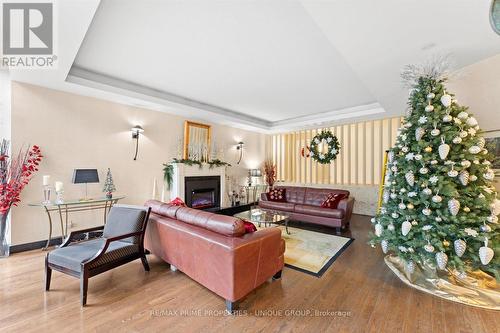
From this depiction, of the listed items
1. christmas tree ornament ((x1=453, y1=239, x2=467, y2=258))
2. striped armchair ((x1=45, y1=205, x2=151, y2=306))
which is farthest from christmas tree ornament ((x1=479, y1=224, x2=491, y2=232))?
striped armchair ((x1=45, y1=205, x2=151, y2=306))

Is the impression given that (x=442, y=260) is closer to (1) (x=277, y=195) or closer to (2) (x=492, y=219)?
(2) (x=492, y=219)

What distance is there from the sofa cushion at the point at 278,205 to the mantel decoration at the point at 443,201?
2.97m

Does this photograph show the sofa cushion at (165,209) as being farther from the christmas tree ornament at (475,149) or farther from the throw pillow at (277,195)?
the throw pillow at (277,195)

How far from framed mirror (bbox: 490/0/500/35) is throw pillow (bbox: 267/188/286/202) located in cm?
501

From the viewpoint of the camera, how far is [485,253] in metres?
2.17

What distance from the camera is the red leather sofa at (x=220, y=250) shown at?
2.04 meters

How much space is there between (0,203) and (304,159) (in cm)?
721

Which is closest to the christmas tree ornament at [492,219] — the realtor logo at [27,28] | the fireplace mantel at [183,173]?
the realtor logo at [27,28]

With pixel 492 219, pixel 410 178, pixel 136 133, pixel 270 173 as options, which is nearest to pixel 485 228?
pixel 492 219

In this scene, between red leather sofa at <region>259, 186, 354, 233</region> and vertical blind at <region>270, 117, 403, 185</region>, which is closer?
red leather sofa at <region>259, 186, 354, 233</region>


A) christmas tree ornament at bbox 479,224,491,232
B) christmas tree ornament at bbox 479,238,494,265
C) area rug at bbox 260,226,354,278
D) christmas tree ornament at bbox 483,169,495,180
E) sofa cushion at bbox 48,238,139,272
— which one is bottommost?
area rug at bbox 260,226,354,278

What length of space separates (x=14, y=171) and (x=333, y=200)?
6158 mm

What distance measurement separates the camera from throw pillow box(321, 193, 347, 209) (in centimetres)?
514

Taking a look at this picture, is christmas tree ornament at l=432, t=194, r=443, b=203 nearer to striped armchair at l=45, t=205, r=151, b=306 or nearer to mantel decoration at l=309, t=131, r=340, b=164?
striped armchair at l=45, t=205, r=151, b=306
